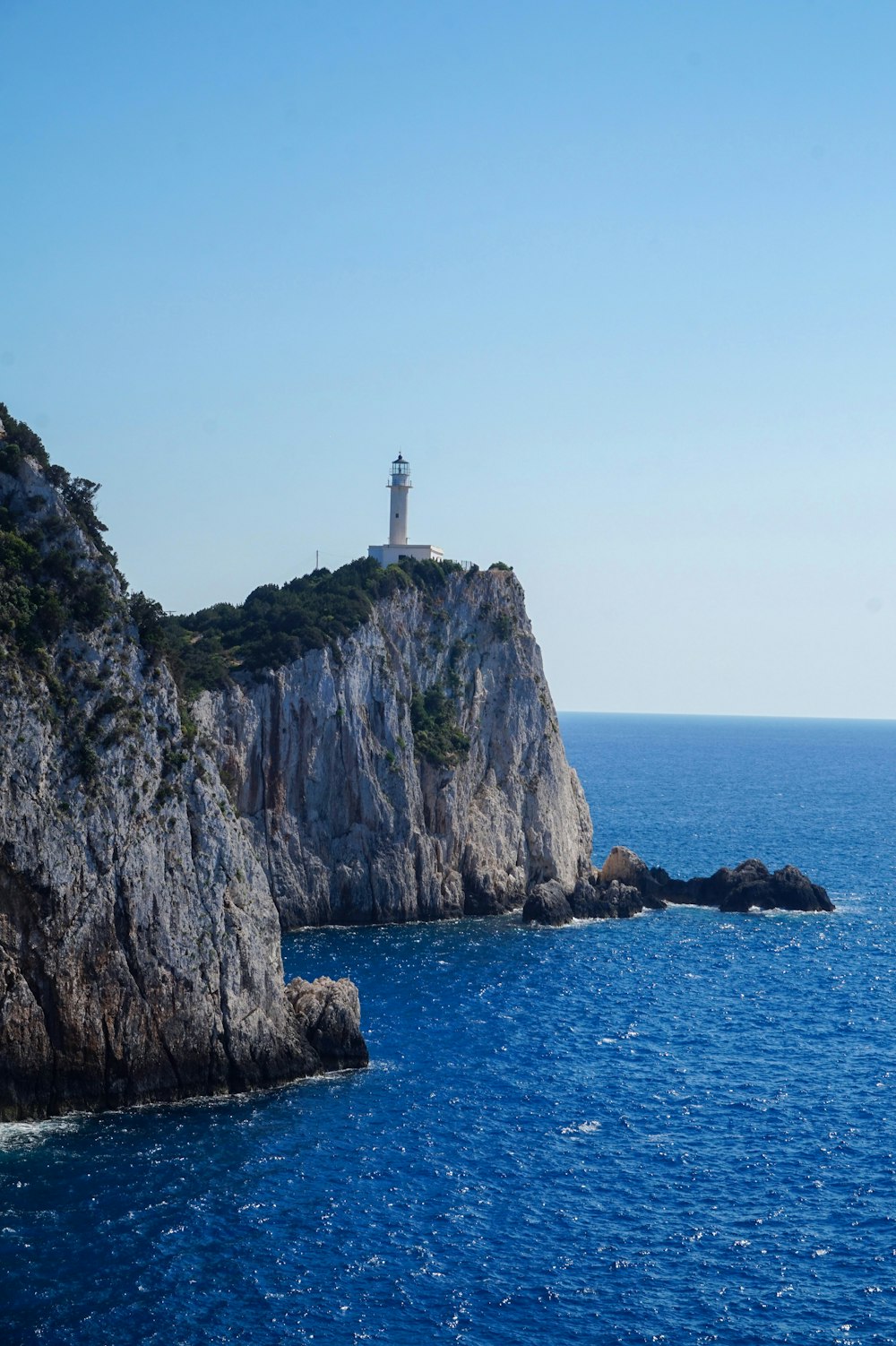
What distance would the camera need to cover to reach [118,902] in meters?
45.4

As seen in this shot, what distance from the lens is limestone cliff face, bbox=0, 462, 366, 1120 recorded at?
43.3 m

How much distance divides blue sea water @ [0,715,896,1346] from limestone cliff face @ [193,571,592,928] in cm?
1192

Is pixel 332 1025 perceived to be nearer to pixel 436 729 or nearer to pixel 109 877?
pixel 109 877

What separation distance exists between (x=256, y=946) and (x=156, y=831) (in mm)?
5775

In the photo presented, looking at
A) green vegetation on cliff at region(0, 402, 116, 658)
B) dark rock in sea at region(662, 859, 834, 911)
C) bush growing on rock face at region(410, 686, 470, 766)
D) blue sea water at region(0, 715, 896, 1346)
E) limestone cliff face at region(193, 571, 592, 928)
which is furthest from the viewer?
dark rock in sea at region(662, 859, 834, 911)

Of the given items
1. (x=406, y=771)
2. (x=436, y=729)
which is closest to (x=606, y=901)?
(x=436, y=729)

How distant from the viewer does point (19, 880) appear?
43.1 m

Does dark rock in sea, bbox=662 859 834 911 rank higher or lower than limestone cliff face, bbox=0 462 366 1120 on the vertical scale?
lower

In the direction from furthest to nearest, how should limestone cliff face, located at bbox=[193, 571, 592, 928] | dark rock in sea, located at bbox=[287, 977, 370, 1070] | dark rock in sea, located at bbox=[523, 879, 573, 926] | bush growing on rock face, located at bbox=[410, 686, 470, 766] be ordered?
bush growing on rock face, located at bbox=[410, 686, 470, 766]
dark rock in sea, located at bbox=[523, 879, 573, 926]
limestone cliff face, located at bbox=[193, 571, 592, 928]
dark rock in sea, located at bbox=[287, 977, 370, 1070]

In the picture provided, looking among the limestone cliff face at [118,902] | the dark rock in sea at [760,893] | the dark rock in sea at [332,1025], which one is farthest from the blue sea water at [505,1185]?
the dark rock in sea at [760,893]

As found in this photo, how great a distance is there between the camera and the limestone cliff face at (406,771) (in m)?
77.9

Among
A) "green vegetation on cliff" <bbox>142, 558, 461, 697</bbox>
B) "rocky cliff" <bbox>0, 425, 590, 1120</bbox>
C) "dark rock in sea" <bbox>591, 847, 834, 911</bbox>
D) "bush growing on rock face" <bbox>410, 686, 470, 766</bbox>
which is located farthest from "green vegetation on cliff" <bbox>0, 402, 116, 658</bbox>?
"dark rock in sea" <bbox>591, 847, 834, 911</bbox>

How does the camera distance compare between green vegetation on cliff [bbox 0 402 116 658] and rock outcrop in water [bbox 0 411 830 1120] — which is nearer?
rock outcrop in water [bbox 0 411 830 1120]

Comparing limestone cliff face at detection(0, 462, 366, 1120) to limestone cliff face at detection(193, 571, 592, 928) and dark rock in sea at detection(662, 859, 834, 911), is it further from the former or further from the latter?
dark rock in sea at detection(662, 859, 834, 911)
